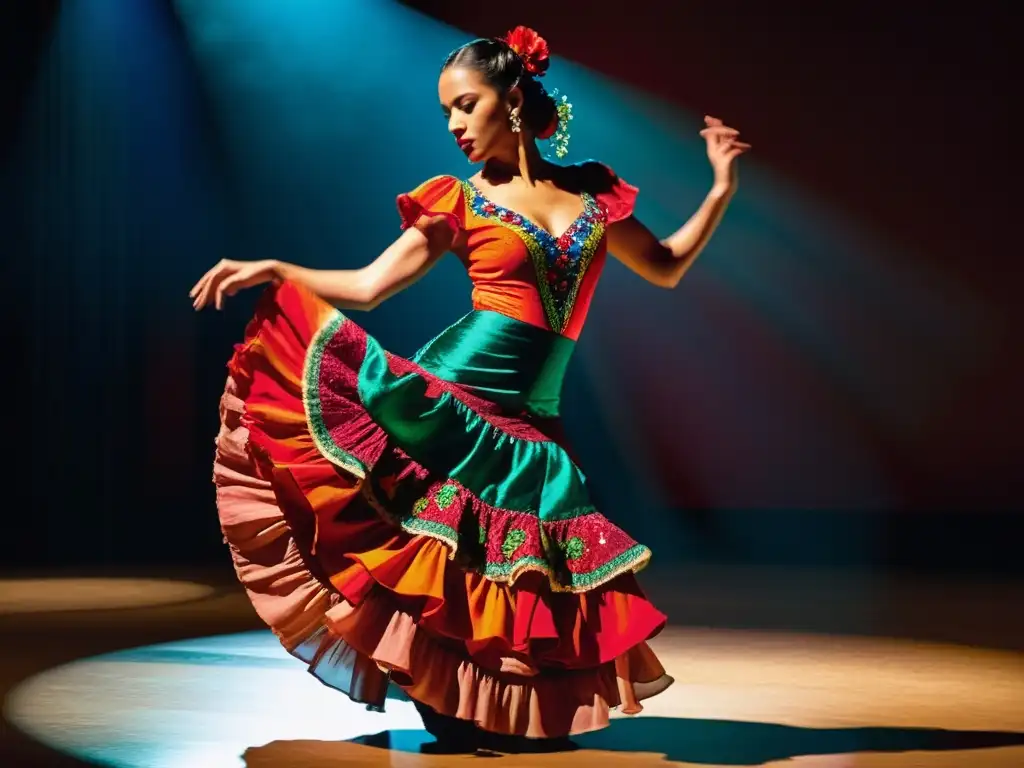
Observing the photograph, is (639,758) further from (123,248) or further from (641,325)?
(123,248)

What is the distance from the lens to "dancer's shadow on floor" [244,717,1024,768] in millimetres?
2371

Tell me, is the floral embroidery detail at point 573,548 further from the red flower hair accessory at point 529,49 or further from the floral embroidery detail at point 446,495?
the red flower hair accessory at point 529,49

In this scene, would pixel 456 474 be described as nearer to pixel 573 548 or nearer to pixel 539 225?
pixel 573 548

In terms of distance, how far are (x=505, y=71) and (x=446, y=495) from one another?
0.70 meters

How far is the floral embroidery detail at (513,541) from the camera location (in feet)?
7.72

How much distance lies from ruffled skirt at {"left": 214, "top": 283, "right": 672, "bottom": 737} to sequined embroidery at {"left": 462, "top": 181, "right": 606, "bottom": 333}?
0.56ft

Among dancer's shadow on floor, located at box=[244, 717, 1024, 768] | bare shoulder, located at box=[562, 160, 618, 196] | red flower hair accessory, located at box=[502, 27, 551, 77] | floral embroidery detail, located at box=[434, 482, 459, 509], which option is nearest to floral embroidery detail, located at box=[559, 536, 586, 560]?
floral embroidery detail, located at box=[434, 482, 459, 509]

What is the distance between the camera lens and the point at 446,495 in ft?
7.82

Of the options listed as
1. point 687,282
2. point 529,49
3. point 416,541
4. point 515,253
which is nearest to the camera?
point 416,541

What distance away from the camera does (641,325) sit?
21.4 feet

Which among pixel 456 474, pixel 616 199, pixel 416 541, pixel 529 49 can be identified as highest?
pixel 529 49

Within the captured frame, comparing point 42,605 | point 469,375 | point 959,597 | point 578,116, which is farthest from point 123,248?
point 469,375

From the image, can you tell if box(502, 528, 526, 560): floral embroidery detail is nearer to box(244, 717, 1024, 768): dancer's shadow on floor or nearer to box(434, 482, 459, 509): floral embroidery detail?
box(434, 482, 459, 509): floral embroidery detail

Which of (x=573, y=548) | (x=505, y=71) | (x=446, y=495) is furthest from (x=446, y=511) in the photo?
(x=505, y=71)
